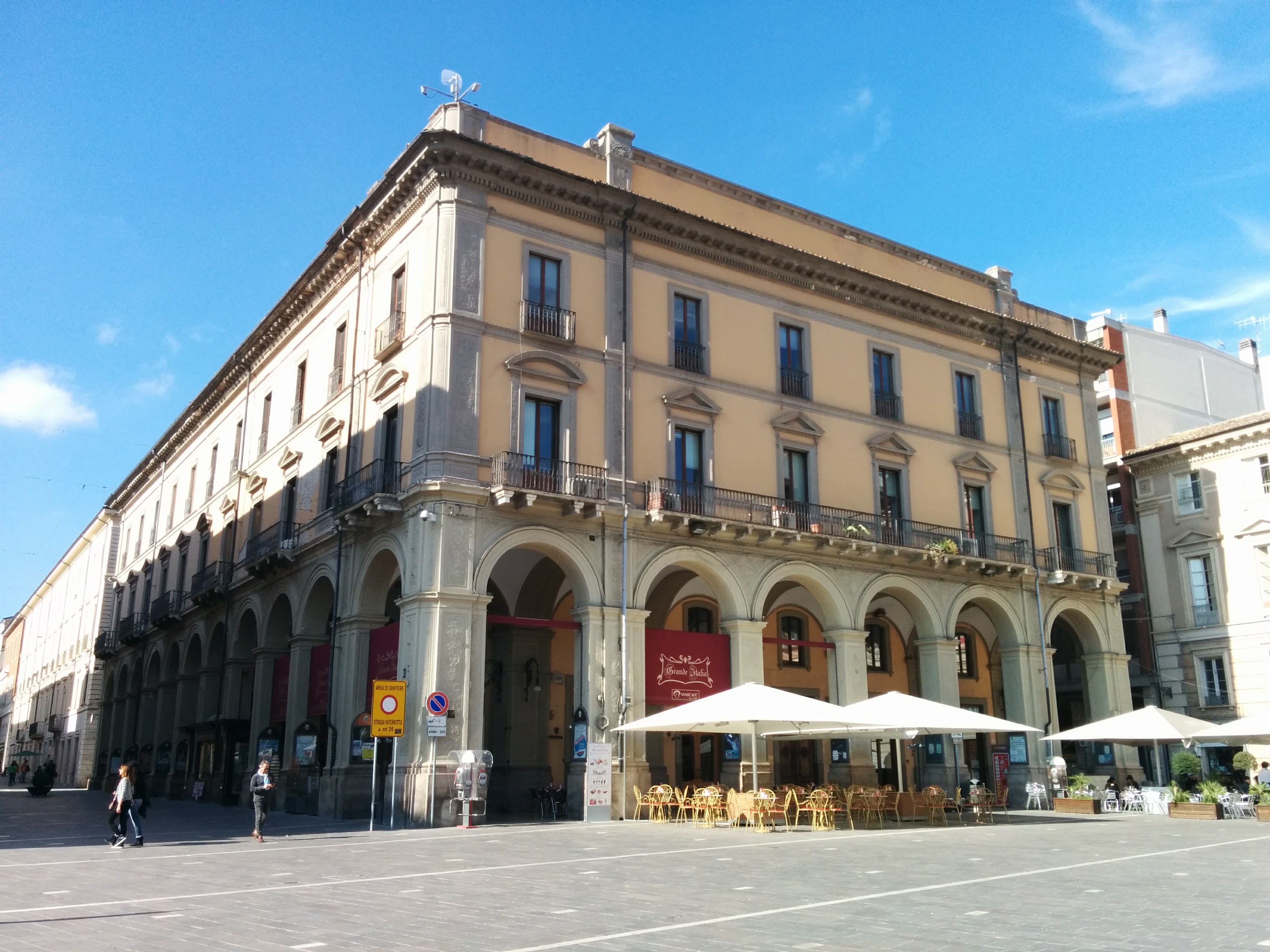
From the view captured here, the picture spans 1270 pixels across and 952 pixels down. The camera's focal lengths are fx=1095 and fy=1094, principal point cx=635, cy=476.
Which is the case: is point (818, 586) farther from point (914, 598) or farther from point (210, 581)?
point (210, 581)

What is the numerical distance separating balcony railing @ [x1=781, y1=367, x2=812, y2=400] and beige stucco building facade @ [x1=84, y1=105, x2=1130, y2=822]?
0.09 meters

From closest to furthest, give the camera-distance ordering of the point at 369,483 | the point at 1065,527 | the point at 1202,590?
the point at 369,483
the point at 1065,527
the point at 1202,590

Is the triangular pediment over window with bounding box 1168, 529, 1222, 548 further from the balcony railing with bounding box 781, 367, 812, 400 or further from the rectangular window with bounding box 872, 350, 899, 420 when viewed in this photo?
the balcony railing with bounding box 781, 367, 812, 400

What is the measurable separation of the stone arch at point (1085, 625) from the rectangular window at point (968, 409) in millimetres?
5876

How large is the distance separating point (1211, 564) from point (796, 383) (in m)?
18.7

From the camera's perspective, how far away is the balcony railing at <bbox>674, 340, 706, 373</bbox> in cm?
2775

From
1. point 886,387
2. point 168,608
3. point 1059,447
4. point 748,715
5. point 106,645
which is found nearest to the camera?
point 748,715

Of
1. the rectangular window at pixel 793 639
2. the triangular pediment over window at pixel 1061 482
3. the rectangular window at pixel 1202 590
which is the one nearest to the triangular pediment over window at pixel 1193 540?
the rectangular window at pixel 1202 590

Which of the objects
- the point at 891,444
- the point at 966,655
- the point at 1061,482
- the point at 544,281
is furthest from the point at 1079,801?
the point at 544,281

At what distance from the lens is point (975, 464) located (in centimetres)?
3306

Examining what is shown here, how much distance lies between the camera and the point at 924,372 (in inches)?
1300

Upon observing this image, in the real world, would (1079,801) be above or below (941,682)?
below

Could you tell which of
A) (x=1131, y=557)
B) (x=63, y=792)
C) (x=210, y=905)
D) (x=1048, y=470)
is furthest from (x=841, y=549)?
(x=63, y=792)

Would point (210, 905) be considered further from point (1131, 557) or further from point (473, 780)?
point (1131, 557)
